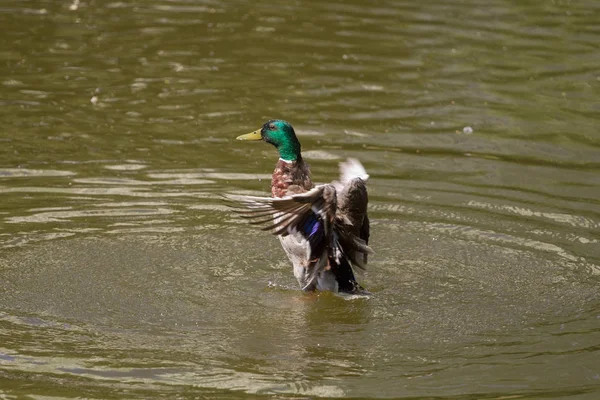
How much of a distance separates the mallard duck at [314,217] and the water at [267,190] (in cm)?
22

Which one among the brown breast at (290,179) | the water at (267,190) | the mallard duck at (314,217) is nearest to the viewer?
the water at (267,190)

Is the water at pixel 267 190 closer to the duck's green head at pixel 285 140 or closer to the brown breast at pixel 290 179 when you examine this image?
the brown breast at pixel 290 179

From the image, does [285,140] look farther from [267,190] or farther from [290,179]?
[267,190]

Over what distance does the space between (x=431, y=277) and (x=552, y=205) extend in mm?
1799

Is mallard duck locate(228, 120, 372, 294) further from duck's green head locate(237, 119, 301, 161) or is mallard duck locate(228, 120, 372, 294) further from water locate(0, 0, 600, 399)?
water locate(0, 0, 600, 399)

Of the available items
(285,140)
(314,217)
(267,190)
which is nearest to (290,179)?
(285,140)

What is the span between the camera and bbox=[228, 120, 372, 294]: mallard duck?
6.79 m

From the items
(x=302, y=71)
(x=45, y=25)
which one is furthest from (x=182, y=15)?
(x=302, y=71)

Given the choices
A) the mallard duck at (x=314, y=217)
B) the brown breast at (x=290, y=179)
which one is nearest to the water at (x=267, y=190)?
the mallard duck at (x=314, y=217)

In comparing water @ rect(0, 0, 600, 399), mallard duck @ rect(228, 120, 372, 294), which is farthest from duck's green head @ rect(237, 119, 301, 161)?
water @ rect(0, 0, 600, 399)

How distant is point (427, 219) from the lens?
871 centimetres

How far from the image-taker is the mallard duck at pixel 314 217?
6789mm

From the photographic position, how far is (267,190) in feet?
29.8

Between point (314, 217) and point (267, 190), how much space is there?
7.03ft
